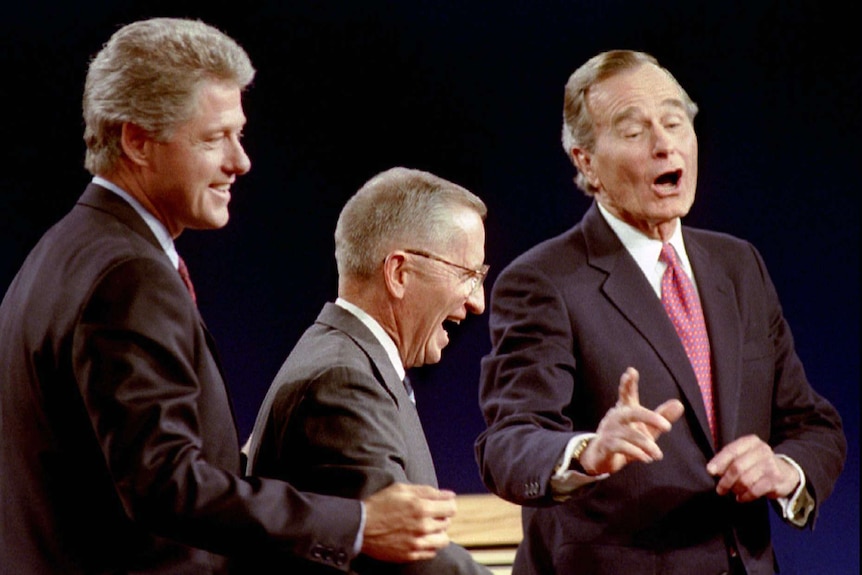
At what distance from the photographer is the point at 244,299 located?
385 centimetres

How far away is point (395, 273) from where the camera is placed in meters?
1.93

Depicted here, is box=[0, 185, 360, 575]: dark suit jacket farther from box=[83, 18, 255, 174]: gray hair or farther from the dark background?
the dark background

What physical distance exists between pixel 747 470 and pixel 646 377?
24 cm

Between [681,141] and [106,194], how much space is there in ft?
3.68

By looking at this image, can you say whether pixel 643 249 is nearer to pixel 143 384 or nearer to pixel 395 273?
pixel 395 273

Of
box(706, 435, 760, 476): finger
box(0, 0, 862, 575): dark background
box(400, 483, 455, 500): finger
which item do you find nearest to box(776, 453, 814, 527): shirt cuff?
box(706, 435, 760, 476): finger

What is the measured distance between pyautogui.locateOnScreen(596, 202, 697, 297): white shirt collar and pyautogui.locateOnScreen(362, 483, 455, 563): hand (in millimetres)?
865

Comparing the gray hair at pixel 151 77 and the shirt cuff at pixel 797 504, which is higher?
the gray hair at pixel 151 77

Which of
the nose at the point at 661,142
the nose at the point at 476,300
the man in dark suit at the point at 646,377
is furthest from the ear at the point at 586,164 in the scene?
the nose at the point at 476,300

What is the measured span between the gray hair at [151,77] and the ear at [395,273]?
0.37m

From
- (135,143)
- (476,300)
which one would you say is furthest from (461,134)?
(135,143)

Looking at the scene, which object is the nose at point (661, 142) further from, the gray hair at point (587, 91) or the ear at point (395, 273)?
the ear at point (395, 273)

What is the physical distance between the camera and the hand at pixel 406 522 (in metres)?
1.58

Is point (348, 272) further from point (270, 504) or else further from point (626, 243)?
point (626, 243)
